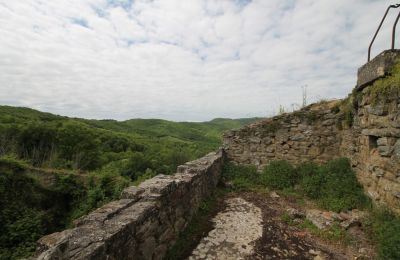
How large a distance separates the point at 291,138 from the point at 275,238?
4523mm

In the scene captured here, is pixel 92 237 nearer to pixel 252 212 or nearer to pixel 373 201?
pixel 252 212

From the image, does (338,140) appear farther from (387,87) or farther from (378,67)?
(387,87)

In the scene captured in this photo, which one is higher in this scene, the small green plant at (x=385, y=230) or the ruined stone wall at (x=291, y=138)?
the ruined stone wall at (x=291, y=138)

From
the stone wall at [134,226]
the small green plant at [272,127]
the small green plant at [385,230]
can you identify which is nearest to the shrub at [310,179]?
the small green plant at [272,127]

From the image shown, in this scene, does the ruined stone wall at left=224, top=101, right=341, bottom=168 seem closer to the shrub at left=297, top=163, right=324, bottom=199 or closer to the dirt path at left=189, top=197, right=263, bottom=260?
the shrub at left=297, top=163, right=324, bottom=199

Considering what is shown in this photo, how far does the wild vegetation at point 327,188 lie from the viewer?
3.96 meters

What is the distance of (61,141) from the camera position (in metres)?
19.4

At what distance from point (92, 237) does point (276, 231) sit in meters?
3.56

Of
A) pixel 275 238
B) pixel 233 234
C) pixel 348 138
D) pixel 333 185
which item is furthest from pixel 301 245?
pixel 348 138

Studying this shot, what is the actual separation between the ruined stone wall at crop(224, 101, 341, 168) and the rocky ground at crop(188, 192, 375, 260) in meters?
2.56

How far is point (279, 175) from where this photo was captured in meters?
8.01

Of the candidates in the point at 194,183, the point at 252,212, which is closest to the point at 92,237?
the point at 194,183

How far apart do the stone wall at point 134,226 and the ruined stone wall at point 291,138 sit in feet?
13.4

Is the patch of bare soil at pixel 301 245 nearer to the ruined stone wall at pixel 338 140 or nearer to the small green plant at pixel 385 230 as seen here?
the small green plant at pixel 385 230
